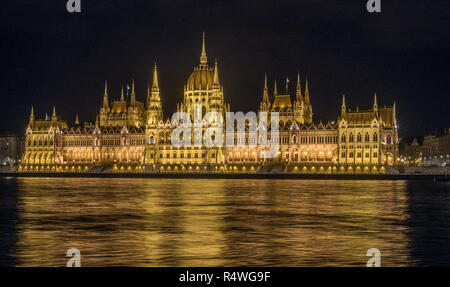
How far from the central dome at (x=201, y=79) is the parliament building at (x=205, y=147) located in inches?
10.6

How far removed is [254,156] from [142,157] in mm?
29251

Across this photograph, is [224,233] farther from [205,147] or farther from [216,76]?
[216,76]

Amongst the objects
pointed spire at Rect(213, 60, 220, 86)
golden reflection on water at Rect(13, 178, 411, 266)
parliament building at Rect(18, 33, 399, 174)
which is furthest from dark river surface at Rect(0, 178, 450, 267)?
pointed spire at Rect(213, 60, 220, 86)

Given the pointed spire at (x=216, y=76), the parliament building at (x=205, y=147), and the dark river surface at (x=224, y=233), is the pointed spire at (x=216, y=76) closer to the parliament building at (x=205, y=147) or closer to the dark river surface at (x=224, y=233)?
the parliament building at (x=205, y=147)

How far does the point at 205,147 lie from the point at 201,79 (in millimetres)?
25067

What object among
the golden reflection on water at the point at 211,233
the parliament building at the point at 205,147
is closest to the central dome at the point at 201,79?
the parliament building at the point at 205,147

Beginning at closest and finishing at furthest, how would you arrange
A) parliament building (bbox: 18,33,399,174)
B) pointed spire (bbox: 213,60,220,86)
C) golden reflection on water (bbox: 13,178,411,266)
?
1. golden reflection on water (bbox: 13,178,411,266)
2. parliament building (bbox: 18,33,399,174)
3. pointed spire (bbox: 213,60,220,86)

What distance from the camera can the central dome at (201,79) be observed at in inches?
6265

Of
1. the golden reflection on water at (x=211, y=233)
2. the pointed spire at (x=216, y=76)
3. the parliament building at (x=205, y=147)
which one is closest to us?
the golden reflection on water at (x=211, y=233)

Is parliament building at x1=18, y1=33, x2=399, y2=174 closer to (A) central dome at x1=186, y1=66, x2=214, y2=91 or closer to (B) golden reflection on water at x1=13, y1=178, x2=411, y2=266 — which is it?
(A) central dome at x1=186, y1=66, x2=214, y2=91

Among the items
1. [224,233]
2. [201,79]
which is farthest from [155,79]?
[224,233]

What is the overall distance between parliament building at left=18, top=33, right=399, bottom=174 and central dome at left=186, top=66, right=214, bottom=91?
270 millimetres

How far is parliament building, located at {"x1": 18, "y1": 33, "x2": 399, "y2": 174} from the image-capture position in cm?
13375
